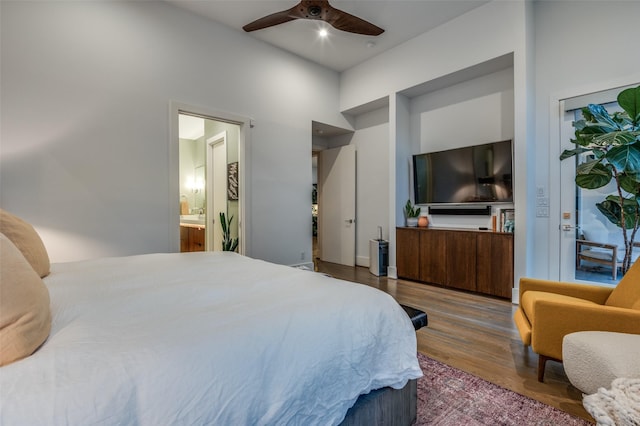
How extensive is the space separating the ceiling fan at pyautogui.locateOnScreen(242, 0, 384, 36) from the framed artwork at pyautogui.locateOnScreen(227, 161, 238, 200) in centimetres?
194

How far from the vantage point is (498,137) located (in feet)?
12.7

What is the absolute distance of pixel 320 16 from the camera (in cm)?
290

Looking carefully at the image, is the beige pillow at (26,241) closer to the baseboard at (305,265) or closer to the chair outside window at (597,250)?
the baseboard at (305,265)

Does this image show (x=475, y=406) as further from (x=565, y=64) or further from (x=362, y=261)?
(x=362, y=261)

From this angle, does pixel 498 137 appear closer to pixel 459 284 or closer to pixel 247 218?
pixel 459 284

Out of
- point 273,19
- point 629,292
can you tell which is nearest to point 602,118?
point 629,292

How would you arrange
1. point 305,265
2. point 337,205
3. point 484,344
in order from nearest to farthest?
point 484,344 → point 305,265 → point 337,205

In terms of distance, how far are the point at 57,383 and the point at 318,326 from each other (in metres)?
0.68

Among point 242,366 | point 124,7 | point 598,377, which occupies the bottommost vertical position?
point 598,377

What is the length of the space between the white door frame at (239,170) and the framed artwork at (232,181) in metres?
0.40

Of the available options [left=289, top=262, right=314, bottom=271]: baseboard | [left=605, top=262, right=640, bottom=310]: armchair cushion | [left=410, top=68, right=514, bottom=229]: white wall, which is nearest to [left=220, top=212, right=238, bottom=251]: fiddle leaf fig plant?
[left=289, top=262, right=314, bottom=271]: baseboard

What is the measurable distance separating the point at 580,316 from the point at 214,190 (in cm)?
491

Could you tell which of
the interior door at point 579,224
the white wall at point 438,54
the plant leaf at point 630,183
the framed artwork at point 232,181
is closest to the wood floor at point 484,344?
the interior door at point 579,224

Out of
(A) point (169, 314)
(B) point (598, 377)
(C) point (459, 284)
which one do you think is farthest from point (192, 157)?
(B) point (598, 377)
